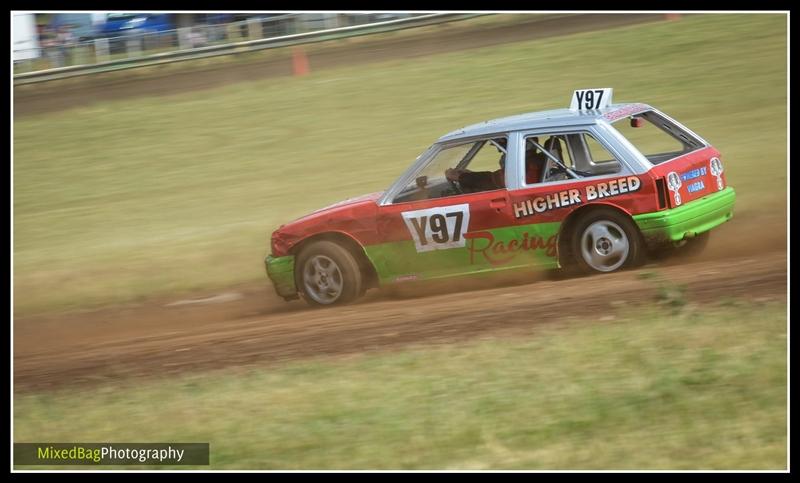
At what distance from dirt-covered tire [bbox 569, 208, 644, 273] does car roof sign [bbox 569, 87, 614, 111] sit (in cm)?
109

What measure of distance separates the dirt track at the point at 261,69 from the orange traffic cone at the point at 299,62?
0.11 m

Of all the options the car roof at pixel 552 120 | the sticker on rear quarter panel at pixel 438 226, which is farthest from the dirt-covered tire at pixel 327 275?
the car roof at pixel 552 120

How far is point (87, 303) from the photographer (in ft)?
39.1

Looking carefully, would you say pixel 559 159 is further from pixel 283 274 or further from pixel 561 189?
pixel 283 274

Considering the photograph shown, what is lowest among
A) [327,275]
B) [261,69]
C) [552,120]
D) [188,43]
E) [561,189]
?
[327,275]

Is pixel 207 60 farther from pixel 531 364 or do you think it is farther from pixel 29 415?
pixel 531 364

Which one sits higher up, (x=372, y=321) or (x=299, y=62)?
(x=299, y=62)

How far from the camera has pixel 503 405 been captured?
6258mm

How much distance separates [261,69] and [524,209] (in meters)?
11.3

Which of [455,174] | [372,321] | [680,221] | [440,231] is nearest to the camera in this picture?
[680,221]

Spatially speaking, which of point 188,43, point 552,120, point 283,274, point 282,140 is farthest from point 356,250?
point 282,140

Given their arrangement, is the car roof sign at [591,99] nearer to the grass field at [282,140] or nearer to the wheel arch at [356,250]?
the wheel arch at [356,250]

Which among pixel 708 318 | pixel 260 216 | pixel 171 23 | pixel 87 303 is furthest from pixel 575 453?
pixel 171 23

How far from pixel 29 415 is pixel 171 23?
8114 mm
